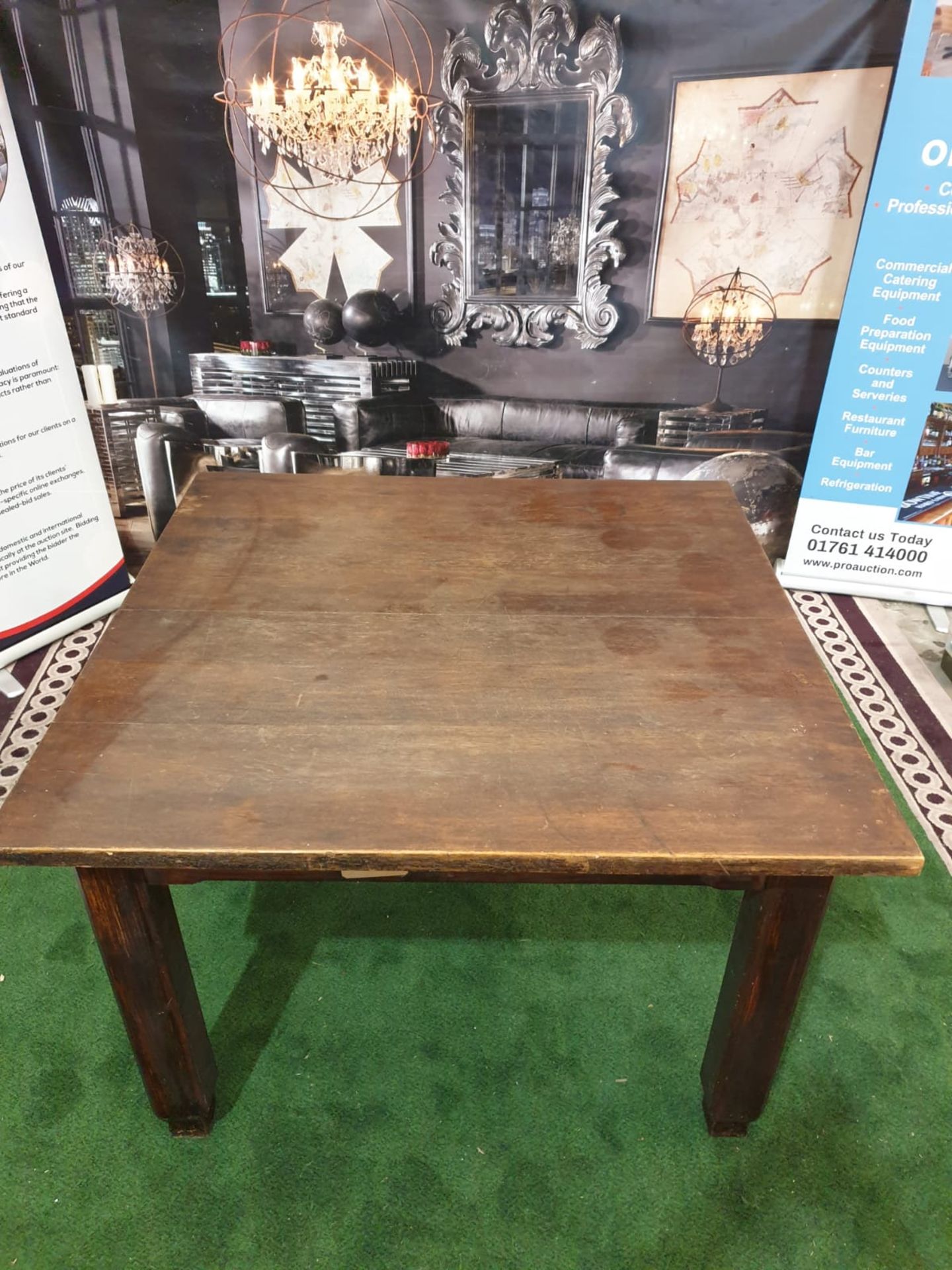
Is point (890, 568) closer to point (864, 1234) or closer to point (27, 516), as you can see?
point (864, 1234)

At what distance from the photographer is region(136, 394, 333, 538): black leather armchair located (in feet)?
10.1

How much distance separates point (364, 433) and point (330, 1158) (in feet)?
7.70

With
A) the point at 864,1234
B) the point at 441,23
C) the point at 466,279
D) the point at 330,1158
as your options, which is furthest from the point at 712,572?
the point at 441,23

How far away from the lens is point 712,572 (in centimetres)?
178

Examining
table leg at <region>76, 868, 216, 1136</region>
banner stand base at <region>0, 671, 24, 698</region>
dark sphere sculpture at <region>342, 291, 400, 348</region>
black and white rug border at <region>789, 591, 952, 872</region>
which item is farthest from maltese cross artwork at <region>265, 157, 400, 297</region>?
table leg at <region>76, 868, 216, 1136</region>

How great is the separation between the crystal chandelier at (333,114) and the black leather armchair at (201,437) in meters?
0.81

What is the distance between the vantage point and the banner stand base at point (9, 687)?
8.63 ft

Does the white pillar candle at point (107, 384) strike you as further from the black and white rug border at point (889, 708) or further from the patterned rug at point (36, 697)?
the black and white rug border at point (889, 708)

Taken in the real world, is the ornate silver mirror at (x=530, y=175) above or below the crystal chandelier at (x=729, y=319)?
above

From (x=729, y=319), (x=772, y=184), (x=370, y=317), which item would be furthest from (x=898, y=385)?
(x=370, y=317)

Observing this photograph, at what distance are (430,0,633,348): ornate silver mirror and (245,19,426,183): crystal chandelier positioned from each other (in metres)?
0.14

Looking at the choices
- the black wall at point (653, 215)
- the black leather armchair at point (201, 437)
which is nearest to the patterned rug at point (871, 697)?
the black leather armchair at point (201, 437)

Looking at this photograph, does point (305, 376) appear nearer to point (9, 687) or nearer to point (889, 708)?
point (9, 687)

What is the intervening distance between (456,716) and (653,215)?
217cm
